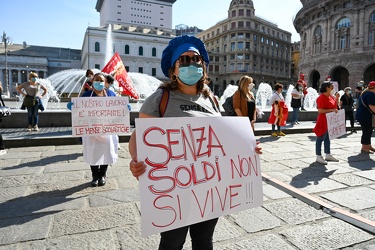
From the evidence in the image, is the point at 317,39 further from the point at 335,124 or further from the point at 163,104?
the point at 163,104

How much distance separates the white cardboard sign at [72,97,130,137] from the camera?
13.3 ft

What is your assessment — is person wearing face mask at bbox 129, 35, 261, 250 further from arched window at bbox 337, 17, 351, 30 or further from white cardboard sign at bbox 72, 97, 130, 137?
arched window at bbox 337, 17, 351, 30

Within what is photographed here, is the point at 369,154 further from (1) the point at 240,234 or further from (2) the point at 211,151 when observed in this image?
(2) the point at 211,151

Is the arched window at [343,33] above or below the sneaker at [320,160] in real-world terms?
above

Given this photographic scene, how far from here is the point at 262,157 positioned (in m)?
5.62

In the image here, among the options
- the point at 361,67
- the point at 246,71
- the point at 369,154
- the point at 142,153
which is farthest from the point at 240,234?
the point at 246,71

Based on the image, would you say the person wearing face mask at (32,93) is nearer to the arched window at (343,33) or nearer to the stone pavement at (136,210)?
the stone pavement at (136,210)

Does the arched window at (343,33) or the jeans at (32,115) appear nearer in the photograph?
the jeans at (32,115)

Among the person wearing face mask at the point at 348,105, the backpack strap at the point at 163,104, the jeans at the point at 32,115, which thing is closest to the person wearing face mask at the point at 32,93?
the jeans at the point at 32,115

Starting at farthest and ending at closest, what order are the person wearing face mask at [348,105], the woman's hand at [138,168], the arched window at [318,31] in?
the arched window at [318,31]
the person wearing face mask at [348,105]
the woman's hand at [138,168]

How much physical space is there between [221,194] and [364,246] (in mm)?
1596

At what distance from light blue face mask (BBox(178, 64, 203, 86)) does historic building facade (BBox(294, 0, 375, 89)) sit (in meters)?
41.2

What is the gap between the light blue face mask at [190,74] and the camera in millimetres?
1725

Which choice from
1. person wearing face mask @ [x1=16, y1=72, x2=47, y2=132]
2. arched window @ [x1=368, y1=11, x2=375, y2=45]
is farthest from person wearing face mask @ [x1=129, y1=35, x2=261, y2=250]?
arched window @ [x1=368, y1=11, x2=375, y2=45]
